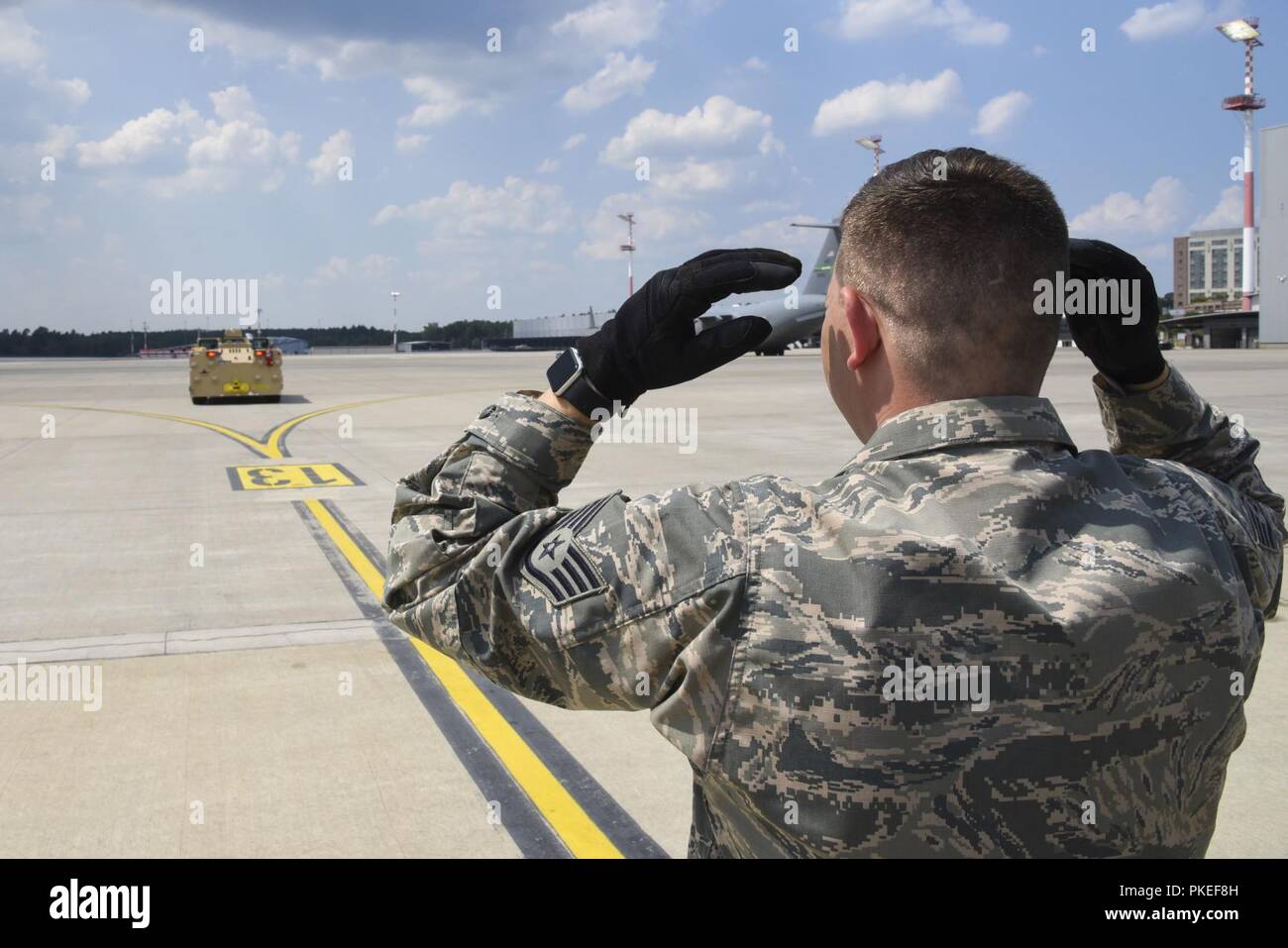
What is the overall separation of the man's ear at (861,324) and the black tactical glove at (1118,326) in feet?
1.70

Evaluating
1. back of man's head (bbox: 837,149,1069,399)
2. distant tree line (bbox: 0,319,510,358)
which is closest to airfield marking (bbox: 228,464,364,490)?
back of man's head (bbox: 837,149,1069,399)

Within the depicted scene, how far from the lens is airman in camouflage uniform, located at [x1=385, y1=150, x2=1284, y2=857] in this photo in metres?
1.54

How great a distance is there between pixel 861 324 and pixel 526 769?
3.30m

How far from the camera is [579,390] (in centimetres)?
198

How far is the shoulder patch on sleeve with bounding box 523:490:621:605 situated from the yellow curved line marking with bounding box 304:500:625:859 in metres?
1.16

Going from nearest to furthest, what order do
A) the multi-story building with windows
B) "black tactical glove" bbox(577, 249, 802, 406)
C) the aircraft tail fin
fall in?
1. "black tactical glove" bbox(577, 249, 802, 406)
2. the aircraft tail fin
3. the multi-story building with windows

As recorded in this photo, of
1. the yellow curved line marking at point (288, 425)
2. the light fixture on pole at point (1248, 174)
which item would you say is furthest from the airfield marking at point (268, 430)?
the light fixture on pole at point (1248, 174)

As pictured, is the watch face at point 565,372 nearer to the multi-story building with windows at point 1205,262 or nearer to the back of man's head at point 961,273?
the back of man's head at point 961,273

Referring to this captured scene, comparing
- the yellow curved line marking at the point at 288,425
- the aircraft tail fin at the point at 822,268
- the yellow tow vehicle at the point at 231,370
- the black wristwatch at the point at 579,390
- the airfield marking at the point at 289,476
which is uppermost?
the aircraft tail fin at the point at 822,268

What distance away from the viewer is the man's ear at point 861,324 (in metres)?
1.71

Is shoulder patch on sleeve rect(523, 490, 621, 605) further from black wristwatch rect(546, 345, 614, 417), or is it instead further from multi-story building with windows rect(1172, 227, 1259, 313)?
multi-story building with windows rect(1172, 227, 1259, 313)

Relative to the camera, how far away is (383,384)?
3694 cm
